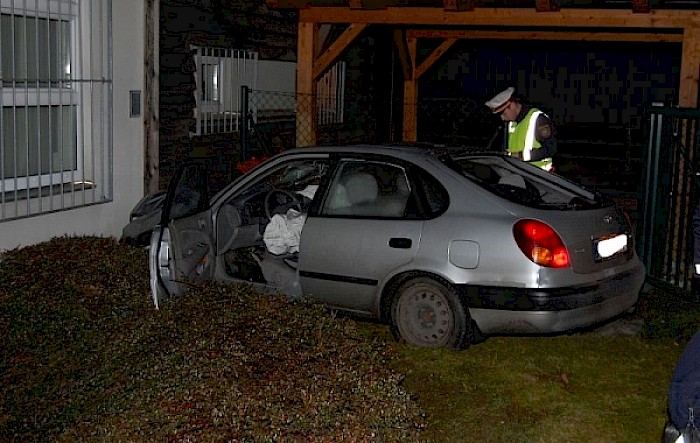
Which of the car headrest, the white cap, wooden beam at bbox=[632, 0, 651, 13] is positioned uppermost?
wooden beam at bbox=[632, 0, 651, 13]

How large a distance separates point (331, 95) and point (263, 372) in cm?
1105

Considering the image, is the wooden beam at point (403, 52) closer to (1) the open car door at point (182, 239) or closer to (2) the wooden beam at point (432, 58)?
(2) the wooden beam at point (432, 58)

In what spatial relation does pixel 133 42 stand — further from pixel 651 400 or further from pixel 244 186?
pixel 651 400

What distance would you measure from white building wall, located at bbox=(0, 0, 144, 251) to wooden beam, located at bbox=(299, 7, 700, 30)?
3.47 m

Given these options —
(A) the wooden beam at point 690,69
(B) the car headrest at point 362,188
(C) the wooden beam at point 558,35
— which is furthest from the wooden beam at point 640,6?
(B) the car headrest at point 362,188


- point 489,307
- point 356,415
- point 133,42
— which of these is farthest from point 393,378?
point 133,42

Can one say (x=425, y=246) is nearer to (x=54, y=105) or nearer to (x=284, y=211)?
(x=284, y=211)

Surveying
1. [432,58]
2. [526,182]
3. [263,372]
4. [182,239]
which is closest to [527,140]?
[526,182]

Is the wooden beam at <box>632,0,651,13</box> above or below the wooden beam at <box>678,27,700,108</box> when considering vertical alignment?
above

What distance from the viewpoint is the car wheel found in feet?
21.0

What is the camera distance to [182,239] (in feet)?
21.1

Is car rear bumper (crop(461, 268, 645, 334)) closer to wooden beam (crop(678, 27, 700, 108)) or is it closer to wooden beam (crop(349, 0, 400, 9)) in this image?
wooden beam (crop(678, 27, 700, 108))

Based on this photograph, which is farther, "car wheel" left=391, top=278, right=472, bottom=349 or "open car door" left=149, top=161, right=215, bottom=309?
"car wheel" left=391, top=278, right=472, bottom=349

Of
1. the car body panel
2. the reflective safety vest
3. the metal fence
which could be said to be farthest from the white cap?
the car body panel
